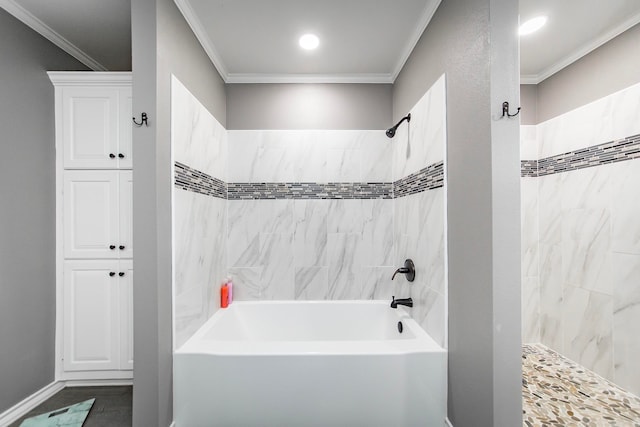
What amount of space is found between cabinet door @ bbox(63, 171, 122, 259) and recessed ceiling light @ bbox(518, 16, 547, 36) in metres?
2.94

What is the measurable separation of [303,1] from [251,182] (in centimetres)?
145

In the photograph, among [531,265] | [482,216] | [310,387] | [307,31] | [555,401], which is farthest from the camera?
[531,265]

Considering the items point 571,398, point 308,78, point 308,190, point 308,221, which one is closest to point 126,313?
point 308,221

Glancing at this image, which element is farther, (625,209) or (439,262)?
(625,209)

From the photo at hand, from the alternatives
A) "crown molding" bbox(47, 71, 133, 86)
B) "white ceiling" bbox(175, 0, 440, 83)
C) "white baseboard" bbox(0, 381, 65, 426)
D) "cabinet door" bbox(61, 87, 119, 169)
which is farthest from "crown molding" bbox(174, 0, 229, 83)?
"white baseboard" bbox(0, 381, 65, 426)

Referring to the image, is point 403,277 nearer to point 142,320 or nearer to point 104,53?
point 142,320

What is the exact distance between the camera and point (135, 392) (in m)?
1.43

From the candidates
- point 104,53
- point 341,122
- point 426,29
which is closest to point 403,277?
point 341,122

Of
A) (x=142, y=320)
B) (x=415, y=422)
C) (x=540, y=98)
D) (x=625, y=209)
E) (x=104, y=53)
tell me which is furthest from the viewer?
(x=540, y=98)

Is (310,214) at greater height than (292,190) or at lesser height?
lesser

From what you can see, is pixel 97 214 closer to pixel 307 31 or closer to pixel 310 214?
pixel 310 214

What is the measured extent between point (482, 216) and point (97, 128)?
240 cm

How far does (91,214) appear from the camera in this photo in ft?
A: 6.15

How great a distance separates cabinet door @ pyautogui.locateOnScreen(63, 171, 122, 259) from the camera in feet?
6.14
